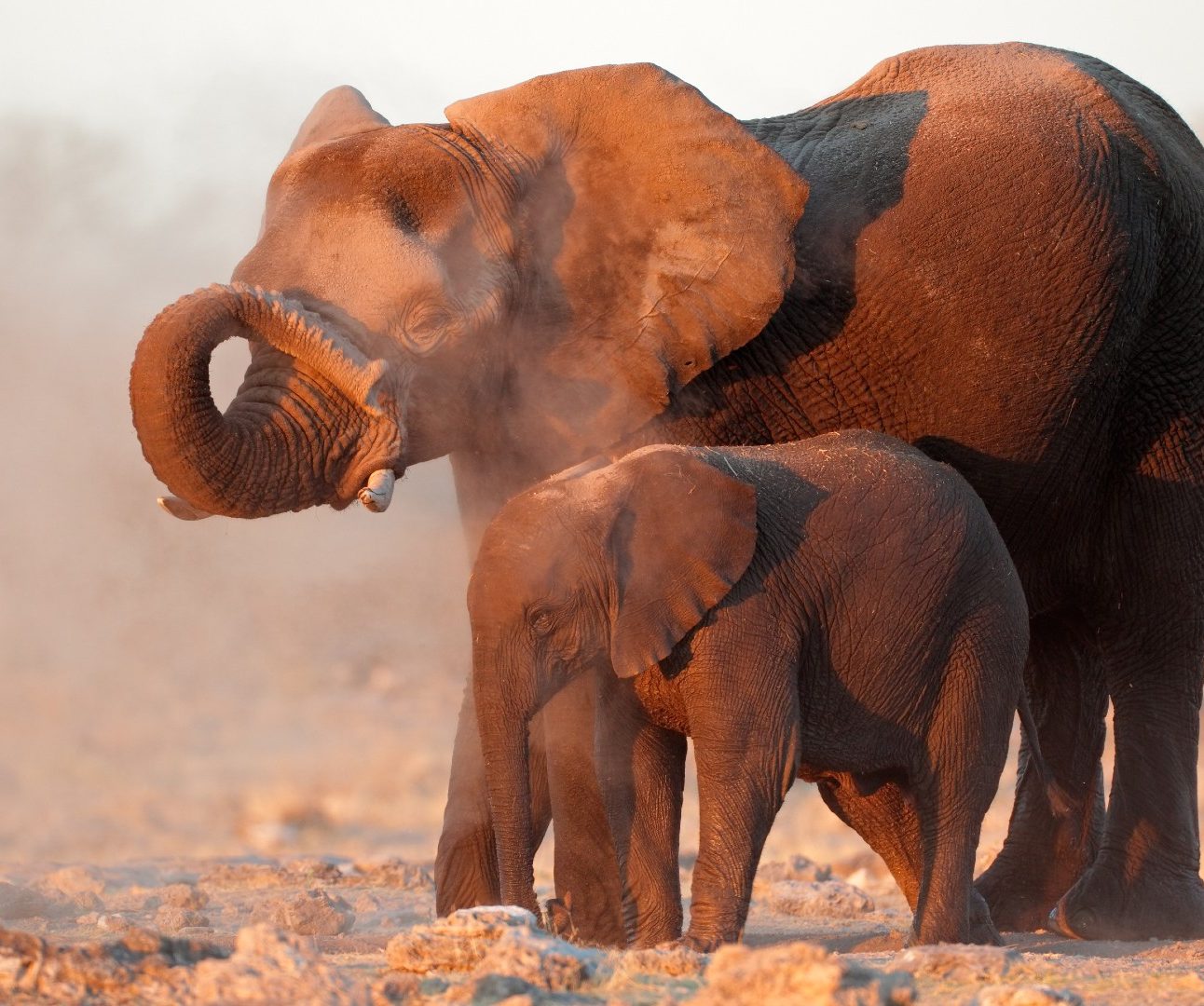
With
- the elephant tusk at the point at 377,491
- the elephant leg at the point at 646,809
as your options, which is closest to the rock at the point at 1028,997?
the elephant leg at the point at 646,809

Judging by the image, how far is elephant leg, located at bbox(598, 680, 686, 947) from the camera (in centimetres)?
592

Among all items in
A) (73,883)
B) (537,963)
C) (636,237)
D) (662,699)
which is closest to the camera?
(537,963)

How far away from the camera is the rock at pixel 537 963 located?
13.9ft

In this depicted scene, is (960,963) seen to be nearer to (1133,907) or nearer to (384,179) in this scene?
(384,179)

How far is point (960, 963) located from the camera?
15.2 ft

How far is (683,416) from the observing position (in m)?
6.49

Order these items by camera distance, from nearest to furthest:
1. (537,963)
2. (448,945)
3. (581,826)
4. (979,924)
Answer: (537,963), (448,945), (979,924), (581,826)

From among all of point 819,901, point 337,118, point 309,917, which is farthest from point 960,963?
point 819,901

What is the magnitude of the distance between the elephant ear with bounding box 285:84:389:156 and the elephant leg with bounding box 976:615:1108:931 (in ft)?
9.39

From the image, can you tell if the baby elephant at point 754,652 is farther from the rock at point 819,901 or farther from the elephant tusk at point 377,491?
the rock at point 819,901

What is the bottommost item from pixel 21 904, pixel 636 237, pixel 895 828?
pixel 21 904

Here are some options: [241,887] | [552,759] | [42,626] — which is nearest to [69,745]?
[42,626]

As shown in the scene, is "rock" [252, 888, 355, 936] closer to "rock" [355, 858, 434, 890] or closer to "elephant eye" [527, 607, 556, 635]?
"rock" [355, 858, 434, 890]

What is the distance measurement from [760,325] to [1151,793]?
2178mm
